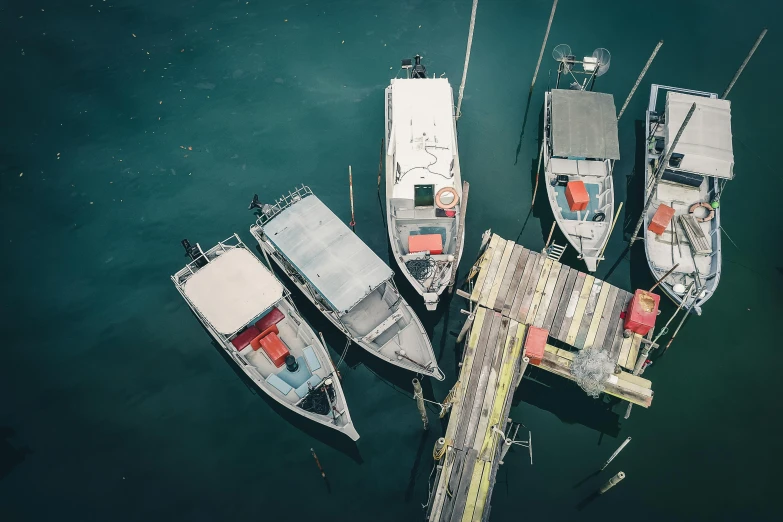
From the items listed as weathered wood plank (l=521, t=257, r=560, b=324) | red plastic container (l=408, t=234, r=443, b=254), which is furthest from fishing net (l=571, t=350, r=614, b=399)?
red plastic container (l=408, t=234, r=443, b=254)

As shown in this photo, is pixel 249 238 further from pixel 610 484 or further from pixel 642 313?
pixel 610 484

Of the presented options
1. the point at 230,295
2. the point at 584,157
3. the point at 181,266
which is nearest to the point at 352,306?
the point at 230,295

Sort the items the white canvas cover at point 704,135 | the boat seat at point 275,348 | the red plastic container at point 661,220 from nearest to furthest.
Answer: the boat seat at point 275,348
the red plastic container at point 661,220
the white canvas cover at point 704,135

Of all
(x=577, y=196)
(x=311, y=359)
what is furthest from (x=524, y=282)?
(x=311, y=359)

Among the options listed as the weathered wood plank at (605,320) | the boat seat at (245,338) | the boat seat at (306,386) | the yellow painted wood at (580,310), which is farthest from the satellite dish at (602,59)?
the boat seat at (245,338)

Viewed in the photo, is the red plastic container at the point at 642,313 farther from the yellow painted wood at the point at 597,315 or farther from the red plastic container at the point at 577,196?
the red plastic container at the point at 577,196

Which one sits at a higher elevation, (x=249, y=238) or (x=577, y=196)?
(x=577, y=196)
